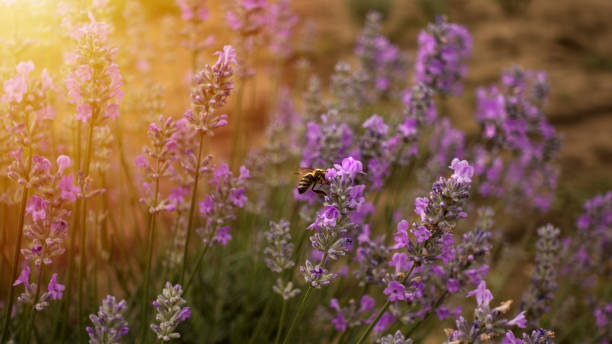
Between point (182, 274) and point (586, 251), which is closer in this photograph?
point (182, 274)

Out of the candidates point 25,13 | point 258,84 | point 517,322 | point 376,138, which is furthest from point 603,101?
point 25,13

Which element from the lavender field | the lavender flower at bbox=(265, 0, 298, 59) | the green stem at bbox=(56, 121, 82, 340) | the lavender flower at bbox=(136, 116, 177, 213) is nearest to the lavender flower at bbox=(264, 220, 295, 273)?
the lavender field

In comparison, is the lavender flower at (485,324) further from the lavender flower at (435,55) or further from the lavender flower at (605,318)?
the lavender flower at (605,318)

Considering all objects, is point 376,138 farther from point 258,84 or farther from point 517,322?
point 258,84

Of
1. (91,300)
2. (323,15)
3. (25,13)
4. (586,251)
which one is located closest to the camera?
(25,13)

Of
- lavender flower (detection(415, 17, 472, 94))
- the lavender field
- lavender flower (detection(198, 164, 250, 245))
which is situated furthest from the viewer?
lavender flower (detection(415, 17, 472, 94))

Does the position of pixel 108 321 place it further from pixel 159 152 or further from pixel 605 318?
pixel 605 318

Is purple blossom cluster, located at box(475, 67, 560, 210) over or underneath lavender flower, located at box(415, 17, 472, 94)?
underneath

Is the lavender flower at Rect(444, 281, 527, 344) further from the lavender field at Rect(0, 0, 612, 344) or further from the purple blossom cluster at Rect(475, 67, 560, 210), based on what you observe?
the purple blossom cluster at Rect(475, 67, 560, 210)
